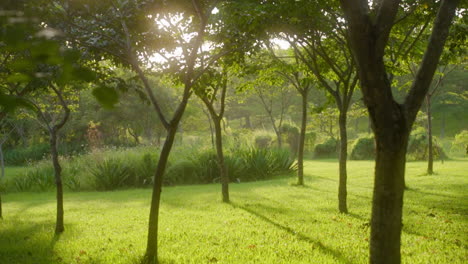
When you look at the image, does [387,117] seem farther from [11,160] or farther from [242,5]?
[11,160]

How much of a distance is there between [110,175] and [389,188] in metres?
13.1

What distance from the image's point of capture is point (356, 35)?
327cm

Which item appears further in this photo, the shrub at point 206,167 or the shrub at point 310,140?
the shrub at point 310,140

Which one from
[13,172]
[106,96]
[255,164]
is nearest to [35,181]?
[13,172]

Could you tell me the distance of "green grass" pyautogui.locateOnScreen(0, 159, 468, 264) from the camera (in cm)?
524

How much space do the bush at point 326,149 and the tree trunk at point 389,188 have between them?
85.3 feet

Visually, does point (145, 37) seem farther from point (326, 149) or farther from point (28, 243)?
point (326, 149)

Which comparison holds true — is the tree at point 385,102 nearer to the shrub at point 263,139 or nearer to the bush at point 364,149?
the bush at point 364,149

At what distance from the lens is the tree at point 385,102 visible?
10.6 ft

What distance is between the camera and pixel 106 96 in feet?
3.33

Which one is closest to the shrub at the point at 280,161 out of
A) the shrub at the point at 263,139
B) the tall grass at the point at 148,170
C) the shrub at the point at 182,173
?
the tall grass at the point at 148,170

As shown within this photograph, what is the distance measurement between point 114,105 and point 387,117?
2753 mm

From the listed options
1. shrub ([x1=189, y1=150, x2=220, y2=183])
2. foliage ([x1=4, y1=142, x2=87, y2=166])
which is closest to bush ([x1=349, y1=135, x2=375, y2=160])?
shrub ([x1=189, y1=150, x2=220, y2=183])

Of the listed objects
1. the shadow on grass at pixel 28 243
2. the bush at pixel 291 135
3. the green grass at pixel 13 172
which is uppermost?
the bush at pixel 291 135
